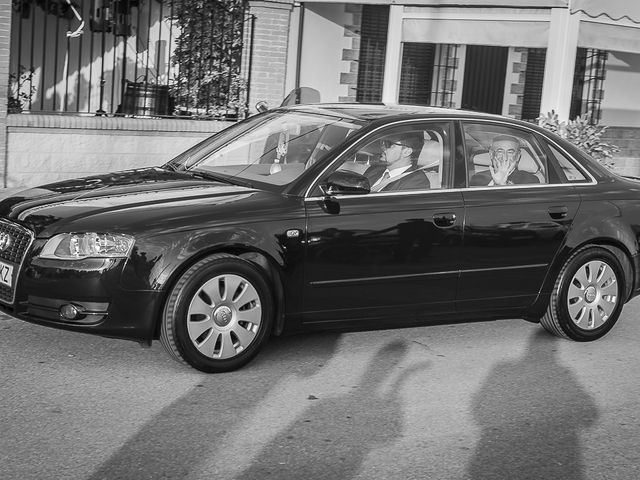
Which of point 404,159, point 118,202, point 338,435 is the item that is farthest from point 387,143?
point 338,435

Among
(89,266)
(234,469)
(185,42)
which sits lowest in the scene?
(234,469)

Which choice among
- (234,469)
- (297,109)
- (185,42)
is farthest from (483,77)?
(234,469)

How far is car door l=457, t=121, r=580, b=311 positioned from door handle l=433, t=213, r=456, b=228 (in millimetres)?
102

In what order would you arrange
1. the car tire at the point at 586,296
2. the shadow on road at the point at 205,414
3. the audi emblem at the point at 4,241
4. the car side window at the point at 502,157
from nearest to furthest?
the shadow on road at the point at 205,414 < the audi emblem at the point at 4,241 < the car side window at the point at 502,157 < the car tire at the point at 586,296

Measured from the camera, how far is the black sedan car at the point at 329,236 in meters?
5.78

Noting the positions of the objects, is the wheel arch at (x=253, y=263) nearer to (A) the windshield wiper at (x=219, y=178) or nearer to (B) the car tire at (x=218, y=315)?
(B) the car tire at (x=218, y=315)

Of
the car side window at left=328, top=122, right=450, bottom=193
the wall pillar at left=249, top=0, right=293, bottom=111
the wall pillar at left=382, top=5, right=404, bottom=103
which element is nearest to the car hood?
the car side window at left=328, top=122, right=450, bottom=193

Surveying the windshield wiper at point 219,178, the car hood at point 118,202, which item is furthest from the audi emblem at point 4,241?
the windshield wiper at point 219,178

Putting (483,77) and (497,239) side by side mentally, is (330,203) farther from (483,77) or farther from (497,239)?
(483,77)

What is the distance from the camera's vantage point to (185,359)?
232 inches

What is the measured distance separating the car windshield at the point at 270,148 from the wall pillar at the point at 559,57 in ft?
27.1

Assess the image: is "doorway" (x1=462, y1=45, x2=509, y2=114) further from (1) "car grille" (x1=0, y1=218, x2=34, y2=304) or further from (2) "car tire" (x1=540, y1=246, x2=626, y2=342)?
(1) "car grille" (x1=0, y1=218, x2=34, y2=304)

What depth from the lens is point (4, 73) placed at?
12242 millimetres

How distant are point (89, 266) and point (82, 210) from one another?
39 cm
